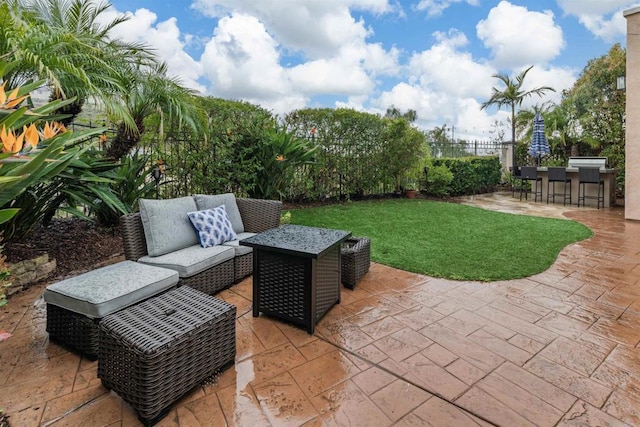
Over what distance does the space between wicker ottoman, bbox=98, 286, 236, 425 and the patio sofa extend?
83cm

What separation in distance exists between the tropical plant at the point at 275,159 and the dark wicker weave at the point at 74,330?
423 cm

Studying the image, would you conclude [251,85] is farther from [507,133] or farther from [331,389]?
[507,133]

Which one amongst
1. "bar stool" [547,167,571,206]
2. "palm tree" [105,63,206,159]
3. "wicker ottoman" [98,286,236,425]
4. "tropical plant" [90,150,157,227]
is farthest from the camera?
"bar stool" [547,167,571,206]

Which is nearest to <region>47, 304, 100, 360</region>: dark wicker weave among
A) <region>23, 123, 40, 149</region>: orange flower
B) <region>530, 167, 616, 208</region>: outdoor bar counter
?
<region>23, 123, 40, 149</region>: orange flower

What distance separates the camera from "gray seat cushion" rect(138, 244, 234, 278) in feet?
9.65

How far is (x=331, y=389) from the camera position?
2012mm

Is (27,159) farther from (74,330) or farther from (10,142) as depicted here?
(74,330)

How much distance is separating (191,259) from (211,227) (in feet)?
1.89

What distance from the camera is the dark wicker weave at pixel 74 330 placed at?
2.21m

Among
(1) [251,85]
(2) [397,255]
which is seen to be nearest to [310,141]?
(1) [251,85]

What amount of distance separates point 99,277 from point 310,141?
6490 millimetres

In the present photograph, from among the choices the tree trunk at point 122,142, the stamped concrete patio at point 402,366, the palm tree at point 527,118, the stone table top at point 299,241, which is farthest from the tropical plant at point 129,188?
the palm tree at point 527,118

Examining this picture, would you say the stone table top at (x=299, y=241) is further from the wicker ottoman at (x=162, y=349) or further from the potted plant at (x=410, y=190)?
the potted plant at (x=410, y=190)

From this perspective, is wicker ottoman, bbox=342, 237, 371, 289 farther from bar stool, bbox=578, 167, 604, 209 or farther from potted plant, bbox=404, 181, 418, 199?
bar stool, bbox=578, 167, 604, 209
